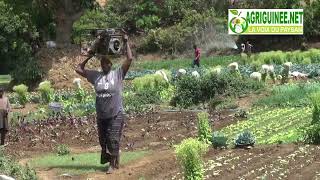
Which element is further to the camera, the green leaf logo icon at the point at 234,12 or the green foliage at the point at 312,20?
the green leaf logo icon at the point at 234,12

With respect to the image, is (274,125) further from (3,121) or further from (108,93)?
(3,121)

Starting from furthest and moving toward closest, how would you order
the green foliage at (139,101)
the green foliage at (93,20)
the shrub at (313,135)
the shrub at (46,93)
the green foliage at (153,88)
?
1. the green foliage at (93,20)
2. the shrub at (46,93)
3. the green foliage at (153,88)
4. the green foliage at (139,101)
5. the shrub at (313,135)

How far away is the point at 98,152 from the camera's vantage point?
1287 cm

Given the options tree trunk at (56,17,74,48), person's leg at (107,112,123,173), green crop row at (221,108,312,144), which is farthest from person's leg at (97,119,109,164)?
tree trunk at (56,17,74,48)

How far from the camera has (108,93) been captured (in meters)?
10.6

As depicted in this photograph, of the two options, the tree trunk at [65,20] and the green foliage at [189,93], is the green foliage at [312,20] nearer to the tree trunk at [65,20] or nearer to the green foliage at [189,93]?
the tree trunk at [65,20]

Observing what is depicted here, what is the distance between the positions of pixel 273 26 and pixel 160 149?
97.8ft

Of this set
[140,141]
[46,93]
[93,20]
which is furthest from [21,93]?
[93,20]

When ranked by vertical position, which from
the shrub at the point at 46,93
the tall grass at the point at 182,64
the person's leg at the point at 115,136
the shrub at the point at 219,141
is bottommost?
the tall grass at the point at 182,64

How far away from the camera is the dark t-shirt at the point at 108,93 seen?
1062 cm

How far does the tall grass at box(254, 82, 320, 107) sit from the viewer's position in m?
17.4

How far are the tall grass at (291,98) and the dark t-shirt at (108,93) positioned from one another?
7.57 metres

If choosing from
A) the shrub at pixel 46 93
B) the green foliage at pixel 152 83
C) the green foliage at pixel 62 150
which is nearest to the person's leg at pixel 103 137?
the green foliage at pixel 62 150

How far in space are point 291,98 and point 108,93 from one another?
823 centimetres
